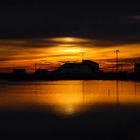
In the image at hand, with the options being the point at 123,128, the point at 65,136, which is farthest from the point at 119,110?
the point at 65,136

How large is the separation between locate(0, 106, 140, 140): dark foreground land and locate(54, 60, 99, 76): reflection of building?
150m

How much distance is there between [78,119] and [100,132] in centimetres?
547

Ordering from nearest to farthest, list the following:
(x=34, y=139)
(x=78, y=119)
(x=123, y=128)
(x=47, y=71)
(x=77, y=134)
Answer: (x=34, y=139) → (x=77, y=134) → (x=123, y=128) → (x=78, y=119) → (x=47, y=71)

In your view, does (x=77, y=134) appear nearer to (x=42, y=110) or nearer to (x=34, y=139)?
(x=34, y=139)

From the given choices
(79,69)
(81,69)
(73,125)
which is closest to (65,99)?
(73,125)

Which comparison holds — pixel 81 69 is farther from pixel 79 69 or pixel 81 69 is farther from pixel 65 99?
pixel 65 99

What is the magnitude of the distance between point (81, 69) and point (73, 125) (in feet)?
553

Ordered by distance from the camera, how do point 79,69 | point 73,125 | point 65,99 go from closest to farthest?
point 73,125 < point 65,99 < point 79,69

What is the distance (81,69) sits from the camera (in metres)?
192

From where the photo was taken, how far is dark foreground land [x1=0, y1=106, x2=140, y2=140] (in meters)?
20.4

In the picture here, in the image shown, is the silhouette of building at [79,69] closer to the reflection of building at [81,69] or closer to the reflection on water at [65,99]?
the reflection of building at [81,69]

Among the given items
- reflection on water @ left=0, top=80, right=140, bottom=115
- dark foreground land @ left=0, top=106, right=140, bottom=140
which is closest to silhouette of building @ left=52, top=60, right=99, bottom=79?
reflection on water @ left=0, top=80, right=140, bottom=115

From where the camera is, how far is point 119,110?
32.0 meters

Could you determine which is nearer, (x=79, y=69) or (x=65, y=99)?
(x=65, y=99)
